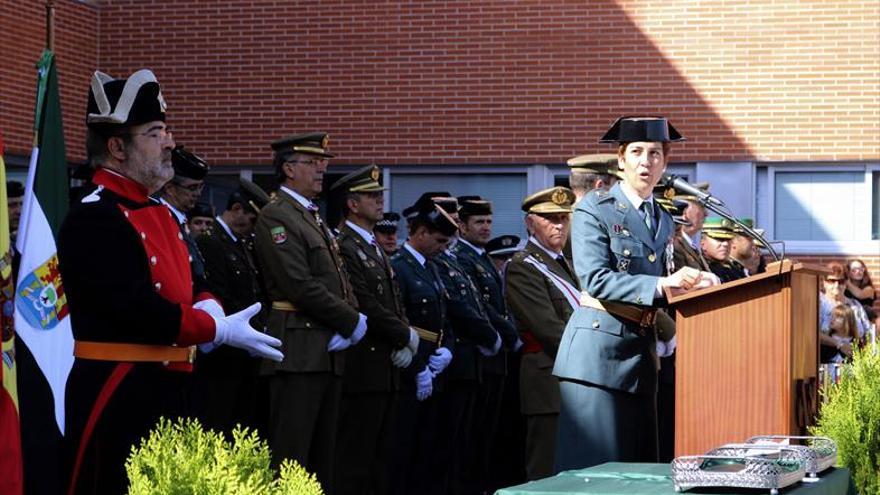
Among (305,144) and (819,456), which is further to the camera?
(305,144)

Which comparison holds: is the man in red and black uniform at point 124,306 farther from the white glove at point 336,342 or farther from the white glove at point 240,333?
the white glove at point 336,342

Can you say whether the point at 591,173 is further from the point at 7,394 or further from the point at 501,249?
the point at 7,394

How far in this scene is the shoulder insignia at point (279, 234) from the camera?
8.85m

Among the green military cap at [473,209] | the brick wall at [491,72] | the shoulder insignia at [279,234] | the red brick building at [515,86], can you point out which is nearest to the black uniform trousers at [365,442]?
the shoulder insignia at [279,234]

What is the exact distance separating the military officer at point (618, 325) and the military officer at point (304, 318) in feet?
8.92

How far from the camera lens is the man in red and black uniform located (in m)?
5.32

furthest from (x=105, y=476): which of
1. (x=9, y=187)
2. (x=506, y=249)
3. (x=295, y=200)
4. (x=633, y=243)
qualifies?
(x=506, y=249)

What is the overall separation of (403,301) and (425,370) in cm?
50

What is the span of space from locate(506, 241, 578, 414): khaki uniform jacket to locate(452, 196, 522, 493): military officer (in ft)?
4.21

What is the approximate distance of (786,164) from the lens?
1658 cm

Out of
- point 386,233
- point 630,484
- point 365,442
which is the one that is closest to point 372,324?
point 365,442

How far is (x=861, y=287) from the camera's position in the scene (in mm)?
16109

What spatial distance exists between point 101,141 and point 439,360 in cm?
507

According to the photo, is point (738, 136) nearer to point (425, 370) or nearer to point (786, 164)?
point (786, 164)
